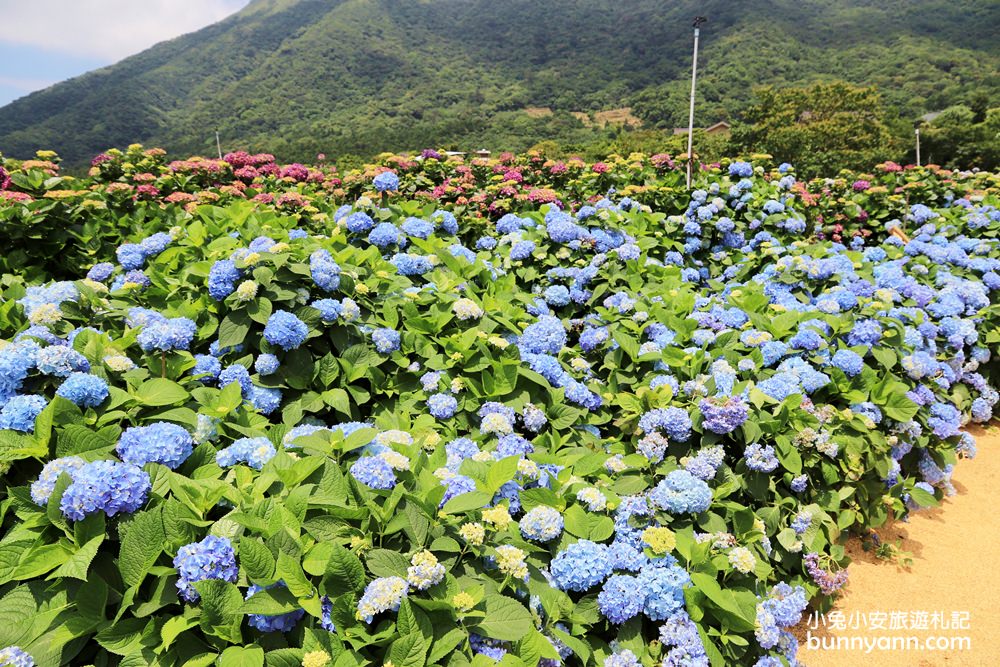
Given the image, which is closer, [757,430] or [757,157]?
[757,430]

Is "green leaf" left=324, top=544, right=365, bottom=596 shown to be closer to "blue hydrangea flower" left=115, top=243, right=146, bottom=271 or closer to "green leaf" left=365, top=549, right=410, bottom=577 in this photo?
"green leaf" left=365, top=549, right=410, bottom=577

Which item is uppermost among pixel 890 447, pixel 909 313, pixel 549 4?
pixel 549 4

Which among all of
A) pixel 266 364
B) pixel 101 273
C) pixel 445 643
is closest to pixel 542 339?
pixel 266 364

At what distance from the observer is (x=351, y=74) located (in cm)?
10362

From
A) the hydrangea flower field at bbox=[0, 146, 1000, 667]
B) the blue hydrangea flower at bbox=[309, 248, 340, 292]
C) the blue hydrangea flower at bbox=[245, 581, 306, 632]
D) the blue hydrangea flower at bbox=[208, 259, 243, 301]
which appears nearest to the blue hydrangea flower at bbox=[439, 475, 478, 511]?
the hydrangea flower field at bbox=[0, 146, 1000, 667]

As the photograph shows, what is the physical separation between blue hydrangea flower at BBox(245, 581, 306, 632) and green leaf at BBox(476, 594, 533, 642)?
17.8 inches

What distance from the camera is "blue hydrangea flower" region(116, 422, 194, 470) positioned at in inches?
57.4

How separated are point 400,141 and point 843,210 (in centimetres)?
4711

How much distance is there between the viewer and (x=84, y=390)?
159 cm

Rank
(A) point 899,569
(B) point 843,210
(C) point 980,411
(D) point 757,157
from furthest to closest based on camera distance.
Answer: (B) point 843,210 → (D) point 757,157 → (C) point 980,411 → (A) point 899,569

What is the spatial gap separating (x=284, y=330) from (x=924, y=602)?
3339mm

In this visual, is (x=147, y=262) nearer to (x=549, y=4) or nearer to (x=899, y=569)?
(x=899, y=569)

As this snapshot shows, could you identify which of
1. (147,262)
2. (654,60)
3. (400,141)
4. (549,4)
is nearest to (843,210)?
(147,262)

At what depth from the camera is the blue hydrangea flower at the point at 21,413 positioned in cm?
146
